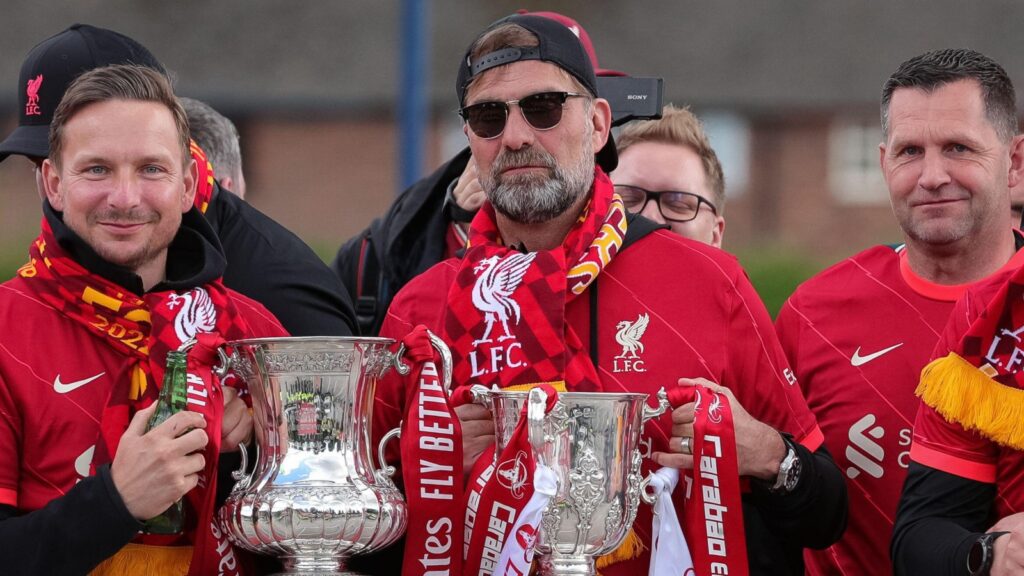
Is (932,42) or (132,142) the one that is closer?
(132,142)

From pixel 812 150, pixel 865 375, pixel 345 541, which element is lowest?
pixel 345 541

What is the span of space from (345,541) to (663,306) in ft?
3.58

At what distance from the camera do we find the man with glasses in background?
196 inches

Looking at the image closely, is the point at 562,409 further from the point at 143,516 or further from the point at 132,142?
the point at 132,142

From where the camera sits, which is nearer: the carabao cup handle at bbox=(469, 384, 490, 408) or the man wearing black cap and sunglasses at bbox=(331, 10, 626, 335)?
the carabao cup handle at bbox=(469, 384, 490, 408)

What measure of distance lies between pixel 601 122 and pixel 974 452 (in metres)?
1.39

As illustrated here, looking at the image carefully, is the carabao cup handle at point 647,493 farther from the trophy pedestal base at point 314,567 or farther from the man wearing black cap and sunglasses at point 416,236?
the man wearing black cap and sunglasses at point 416,236

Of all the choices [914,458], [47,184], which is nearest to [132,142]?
[47,184]

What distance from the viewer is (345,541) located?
339 centimetres

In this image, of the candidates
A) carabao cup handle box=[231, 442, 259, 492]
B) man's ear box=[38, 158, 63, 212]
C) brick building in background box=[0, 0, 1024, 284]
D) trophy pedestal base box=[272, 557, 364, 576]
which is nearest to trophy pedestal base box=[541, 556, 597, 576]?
trophy pedestal base box=[272, 557, 364, 576]

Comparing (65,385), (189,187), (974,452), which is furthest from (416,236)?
(974,452)

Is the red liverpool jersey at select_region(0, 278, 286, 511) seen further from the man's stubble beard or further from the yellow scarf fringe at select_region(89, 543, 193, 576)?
the man's stubble beard

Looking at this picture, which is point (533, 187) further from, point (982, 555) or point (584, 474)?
point (982, 555)

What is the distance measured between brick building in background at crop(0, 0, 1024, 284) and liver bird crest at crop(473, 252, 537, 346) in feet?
71.5
